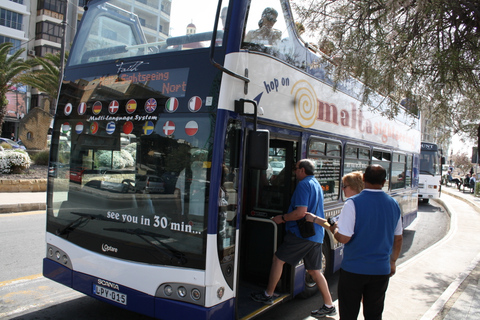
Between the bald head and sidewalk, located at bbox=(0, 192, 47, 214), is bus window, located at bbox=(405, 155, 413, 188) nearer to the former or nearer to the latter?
the bald head

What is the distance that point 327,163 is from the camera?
5559 millimetres

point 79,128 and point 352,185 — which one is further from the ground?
point 79,128

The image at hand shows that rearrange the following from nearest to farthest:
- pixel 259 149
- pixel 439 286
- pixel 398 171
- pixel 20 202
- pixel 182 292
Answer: pixel 182 292, pixel 259 149, pixel 439 286, pixel 398 171, pixel 20 202

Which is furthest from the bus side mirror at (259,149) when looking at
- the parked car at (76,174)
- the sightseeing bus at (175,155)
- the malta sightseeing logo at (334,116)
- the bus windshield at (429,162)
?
the bus windshield at (429,162)

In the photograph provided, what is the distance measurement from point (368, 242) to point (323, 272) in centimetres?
259

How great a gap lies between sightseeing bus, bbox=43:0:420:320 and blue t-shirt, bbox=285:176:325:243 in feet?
0.86

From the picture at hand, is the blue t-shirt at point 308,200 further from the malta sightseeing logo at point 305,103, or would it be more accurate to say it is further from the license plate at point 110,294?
the license plate at point 110,294

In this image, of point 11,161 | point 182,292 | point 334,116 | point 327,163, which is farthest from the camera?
point 11,161

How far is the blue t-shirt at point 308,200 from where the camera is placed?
429 centimetres

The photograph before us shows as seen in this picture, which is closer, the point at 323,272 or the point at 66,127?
the point at 66,127

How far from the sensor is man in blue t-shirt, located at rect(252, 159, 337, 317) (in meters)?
4.29

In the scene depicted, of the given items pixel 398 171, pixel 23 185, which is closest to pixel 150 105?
pixel 398 171

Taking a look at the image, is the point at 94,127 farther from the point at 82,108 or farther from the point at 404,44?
the point at 404,44

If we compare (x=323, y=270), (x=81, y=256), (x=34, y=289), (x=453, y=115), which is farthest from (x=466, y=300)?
(x=34, y=289)
